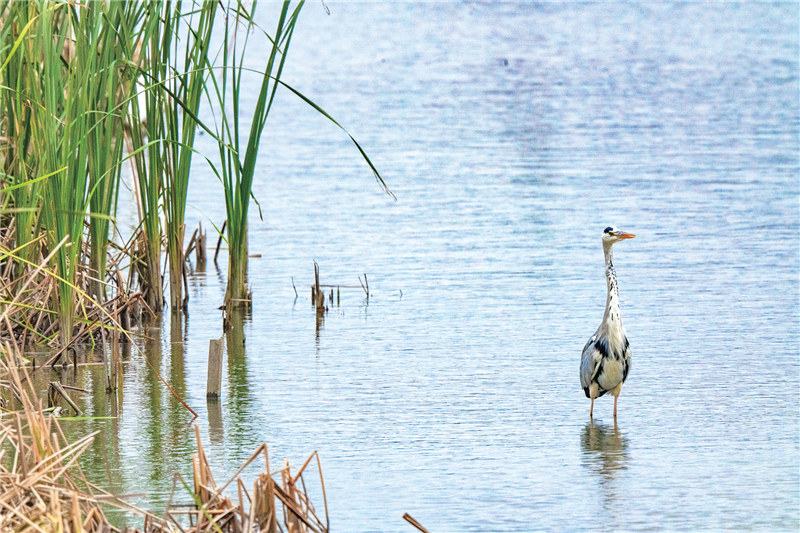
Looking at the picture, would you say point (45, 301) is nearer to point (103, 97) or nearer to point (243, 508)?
point (103, 97)

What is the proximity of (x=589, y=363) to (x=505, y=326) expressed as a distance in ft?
6.44

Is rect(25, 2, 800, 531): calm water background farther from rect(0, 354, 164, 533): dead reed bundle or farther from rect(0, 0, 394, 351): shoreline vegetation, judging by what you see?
rect(0, 354, 164, 533): dead reed bundle

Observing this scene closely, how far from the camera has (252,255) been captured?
10.8 metres

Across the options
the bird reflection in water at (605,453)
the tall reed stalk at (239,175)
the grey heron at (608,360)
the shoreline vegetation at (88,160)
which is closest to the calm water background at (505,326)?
the bird reflection in water at (605,453)

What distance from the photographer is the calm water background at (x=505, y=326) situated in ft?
19.1

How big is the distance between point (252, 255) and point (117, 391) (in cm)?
376

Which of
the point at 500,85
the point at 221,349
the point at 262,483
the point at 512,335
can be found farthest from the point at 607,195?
the point at 500,85

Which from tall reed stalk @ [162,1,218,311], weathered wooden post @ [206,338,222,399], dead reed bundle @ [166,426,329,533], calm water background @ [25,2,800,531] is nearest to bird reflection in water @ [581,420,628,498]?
calm water background @ [25,2,800,531]

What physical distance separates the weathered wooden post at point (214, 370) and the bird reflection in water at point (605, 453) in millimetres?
1864

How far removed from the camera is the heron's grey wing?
6730 millimetres

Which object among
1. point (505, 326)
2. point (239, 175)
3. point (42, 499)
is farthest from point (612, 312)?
point (42, 499)

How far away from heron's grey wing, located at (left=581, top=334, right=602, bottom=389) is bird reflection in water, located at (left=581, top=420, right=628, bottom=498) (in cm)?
21

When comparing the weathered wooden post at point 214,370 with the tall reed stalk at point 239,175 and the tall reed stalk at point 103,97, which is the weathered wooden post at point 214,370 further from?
the tall reed stalk at point 239,175

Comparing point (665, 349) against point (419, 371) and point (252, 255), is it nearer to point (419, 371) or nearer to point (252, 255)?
point (419, 371)
